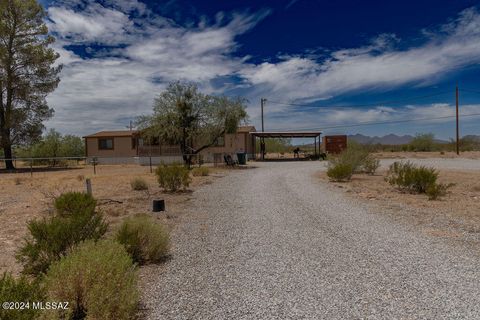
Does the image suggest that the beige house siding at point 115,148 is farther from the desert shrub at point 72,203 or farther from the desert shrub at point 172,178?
the desert shrub at point 72,203

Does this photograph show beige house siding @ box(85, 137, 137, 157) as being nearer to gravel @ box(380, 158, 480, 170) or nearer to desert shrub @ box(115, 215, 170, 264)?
gravel @ box(380, 158, 480, 170)

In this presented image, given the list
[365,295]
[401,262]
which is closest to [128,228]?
[365,295]

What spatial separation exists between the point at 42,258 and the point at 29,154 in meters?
50.9

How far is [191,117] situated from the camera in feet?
90.7

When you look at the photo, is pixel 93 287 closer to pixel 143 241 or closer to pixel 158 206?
pixel 143 241

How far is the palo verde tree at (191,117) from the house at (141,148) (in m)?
5.38

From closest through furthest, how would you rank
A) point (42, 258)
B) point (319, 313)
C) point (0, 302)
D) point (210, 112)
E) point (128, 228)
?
point (0, 302) < point (319, 313) < point (42, 258) < point (128, 228) < point (210, 112)

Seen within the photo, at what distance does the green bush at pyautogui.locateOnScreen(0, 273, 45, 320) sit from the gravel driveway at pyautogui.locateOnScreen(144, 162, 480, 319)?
1.10 m

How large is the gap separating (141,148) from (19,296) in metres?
35.9

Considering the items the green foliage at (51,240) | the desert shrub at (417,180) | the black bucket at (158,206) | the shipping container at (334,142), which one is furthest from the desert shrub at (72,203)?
the shipping container at (334,142)

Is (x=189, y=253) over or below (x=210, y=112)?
below

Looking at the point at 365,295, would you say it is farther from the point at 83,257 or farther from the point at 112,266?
the point at 83,257

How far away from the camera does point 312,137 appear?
3956cm

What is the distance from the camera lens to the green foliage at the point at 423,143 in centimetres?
5662
